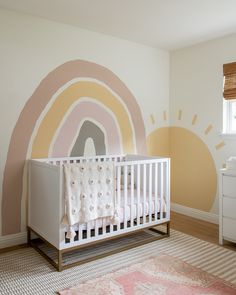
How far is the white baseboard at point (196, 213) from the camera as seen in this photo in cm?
369

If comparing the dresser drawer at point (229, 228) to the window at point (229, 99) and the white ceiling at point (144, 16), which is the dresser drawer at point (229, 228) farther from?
the white ceiling at point (144, 16)

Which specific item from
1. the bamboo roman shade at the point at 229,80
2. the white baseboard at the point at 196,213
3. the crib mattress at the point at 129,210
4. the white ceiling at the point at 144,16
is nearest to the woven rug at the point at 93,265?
the crib mattress at the point at 129,210

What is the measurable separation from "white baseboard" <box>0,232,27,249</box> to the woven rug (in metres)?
0.17

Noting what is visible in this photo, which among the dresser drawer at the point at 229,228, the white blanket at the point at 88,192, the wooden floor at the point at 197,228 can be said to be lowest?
the wooden floor at the point at 197,228

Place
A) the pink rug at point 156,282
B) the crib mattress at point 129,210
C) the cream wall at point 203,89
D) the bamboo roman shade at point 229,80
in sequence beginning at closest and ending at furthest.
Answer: the pink rug at point 156,282
the crib mattress at point 129,210
the bamboo roman shade at point 229,80
the cream wall at point 203,89

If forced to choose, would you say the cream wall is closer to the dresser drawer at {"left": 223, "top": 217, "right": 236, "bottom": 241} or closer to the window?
the window

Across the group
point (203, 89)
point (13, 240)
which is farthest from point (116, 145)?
point (13, 240)

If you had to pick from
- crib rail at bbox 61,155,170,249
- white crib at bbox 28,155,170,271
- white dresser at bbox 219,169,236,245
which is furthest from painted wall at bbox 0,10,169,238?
white dresser at bbox 219,169,236,245

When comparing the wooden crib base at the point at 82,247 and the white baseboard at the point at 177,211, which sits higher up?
the white baseboard at the point at 177,211

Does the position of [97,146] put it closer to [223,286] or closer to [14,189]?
[14,189]

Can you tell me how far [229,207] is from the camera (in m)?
2.87

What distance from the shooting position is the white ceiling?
2609mm

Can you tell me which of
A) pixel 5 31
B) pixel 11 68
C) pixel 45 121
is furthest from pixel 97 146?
pixel 5 31

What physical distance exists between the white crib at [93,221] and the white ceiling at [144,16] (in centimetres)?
145
